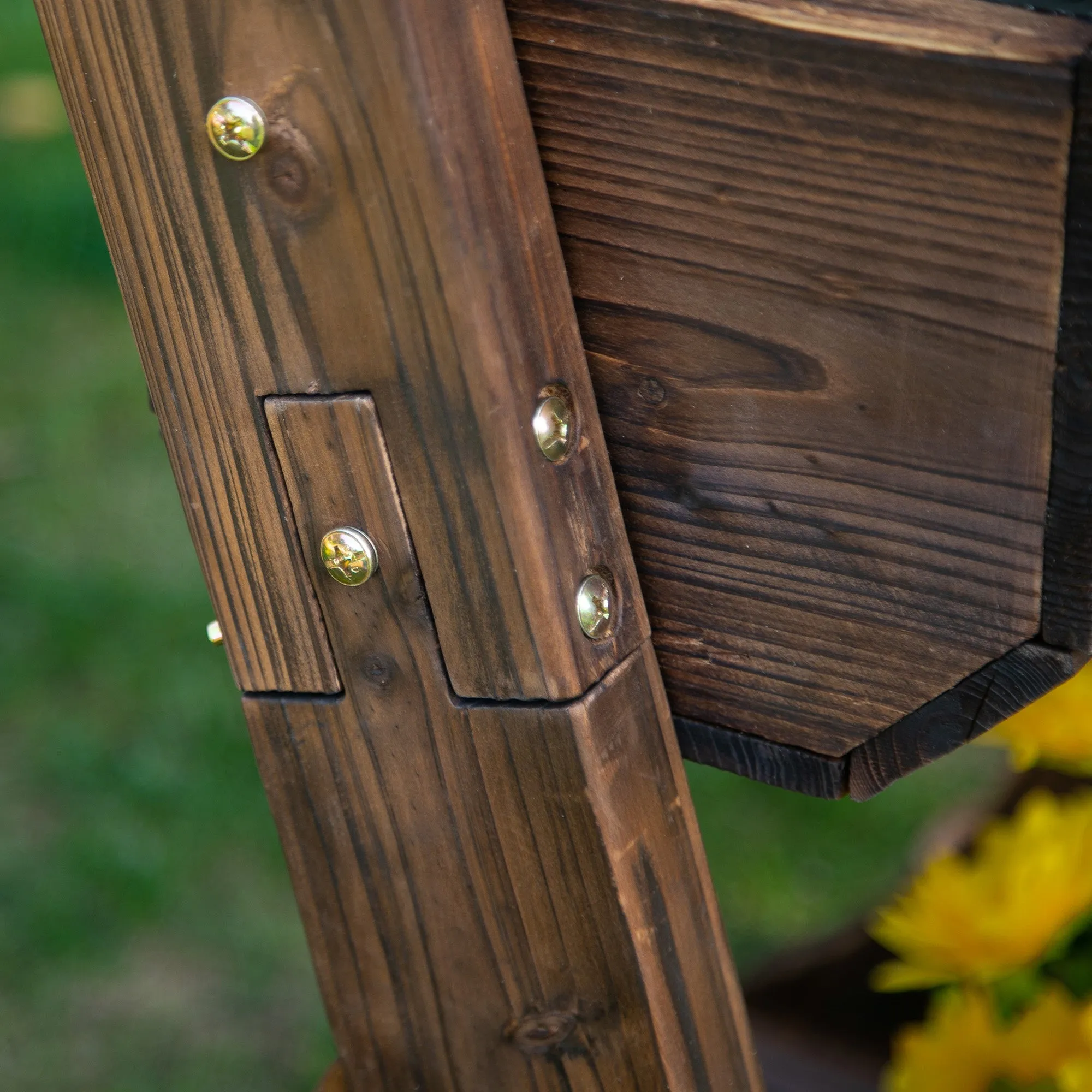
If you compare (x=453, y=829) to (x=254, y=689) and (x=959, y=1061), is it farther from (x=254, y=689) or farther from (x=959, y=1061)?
(x=959, y=1061)

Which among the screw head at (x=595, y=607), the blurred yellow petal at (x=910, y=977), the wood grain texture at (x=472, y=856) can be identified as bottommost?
the blurred yellow petal at (x=910, y=977)

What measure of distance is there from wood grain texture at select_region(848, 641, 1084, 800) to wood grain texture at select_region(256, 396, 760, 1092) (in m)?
0.11

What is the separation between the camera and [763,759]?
721 mm

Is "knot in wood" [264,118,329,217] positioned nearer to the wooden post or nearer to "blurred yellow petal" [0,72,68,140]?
the wooden post

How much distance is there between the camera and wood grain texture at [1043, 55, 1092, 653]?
507 mm

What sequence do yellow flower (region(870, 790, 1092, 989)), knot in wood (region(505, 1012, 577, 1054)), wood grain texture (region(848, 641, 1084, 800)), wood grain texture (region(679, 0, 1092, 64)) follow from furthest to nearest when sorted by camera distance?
yellow flower (region(870, 790, 1092, 989))
knot in wood (region(505, 1012, 577, 1054))
wood grain texture (region(848, 641, 1084, 800))
wood grain texture (region(679, 0, 1092, 64))

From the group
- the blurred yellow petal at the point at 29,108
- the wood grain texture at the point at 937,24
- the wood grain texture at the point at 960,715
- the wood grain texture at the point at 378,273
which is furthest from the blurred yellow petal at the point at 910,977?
the blurred yellow petal at the point at 29,108

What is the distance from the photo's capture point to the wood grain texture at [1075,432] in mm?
507

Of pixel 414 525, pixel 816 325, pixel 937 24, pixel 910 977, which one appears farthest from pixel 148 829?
pixel 937 24

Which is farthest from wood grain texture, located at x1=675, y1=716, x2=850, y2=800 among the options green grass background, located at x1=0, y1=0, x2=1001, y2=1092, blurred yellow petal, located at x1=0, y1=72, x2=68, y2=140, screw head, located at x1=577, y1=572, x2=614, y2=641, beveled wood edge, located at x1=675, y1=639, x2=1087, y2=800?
blurred yellow petal, located at x1=0, y1=72, x2=68, y2=140

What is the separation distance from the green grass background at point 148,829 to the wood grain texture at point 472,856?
1.09 meters

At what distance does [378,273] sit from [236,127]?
0.30 feet

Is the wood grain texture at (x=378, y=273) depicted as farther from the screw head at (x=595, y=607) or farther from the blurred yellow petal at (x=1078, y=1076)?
the blurred yellow petal at (x=1078, y=1076)

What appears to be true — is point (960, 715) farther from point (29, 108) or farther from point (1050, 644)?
point (29, 108)
